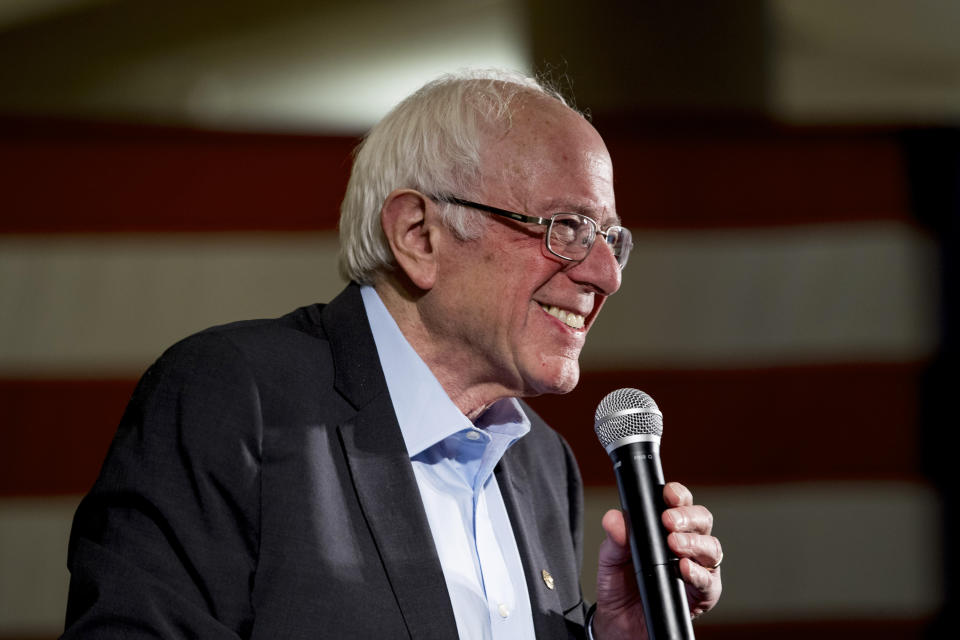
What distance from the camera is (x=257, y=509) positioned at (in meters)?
1.02

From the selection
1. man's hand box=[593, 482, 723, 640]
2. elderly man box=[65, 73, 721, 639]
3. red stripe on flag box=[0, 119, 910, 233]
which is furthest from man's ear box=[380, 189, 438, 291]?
red stripe on flag box=[0, 119, 910, 233]

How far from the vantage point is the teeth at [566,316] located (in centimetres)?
127

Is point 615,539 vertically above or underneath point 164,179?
underneath

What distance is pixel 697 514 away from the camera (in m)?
0.98

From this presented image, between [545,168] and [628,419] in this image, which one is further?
[545,168]

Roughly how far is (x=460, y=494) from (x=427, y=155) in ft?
1.60

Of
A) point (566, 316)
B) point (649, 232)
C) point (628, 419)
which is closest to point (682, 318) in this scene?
point (649, 232)

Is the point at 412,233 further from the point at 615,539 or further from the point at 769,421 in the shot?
the point at 769,421

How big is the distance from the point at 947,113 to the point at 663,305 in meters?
1.04

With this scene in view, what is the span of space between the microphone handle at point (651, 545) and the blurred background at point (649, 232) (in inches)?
63.1

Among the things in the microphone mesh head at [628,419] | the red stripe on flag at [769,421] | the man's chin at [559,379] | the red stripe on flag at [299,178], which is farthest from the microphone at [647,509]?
the red stripe on flag at [299,178]

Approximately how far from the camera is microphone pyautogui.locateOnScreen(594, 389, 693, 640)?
0.91 metres

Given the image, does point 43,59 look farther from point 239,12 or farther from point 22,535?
point 22,535

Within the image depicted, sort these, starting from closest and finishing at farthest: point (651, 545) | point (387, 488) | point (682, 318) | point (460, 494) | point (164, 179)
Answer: point (651, 545), point (387, 488), point (460, 494), point (164, 179), point (682, 318)
